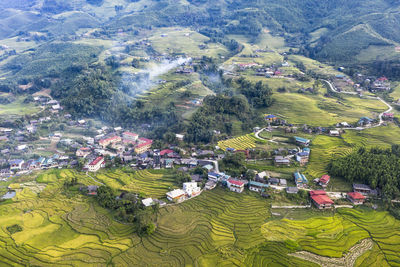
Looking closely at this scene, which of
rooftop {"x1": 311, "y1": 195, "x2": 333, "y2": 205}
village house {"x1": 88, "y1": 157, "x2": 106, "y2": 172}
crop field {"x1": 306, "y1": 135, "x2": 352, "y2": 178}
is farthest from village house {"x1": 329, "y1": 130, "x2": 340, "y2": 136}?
village house {"x1": 88, "y1": 157, "x2": 106, "y2": 172}

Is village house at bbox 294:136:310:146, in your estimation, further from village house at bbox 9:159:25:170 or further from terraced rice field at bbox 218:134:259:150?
village house at bbox 9:159:25:170

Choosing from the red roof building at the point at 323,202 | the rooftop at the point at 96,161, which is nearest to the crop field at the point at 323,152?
the red roof building at the point at 323,202

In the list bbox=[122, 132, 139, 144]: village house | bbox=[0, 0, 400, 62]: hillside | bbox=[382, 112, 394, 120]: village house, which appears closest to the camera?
bbox=[382, 112, 394, 120]: village house

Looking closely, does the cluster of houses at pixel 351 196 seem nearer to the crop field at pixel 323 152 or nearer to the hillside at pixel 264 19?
the crop field at pixel 323 152

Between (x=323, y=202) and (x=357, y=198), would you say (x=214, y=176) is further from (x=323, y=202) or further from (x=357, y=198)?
(x=357, y=198)

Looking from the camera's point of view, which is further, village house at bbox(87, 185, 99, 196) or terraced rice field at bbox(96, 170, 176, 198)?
→ terraced rice field at bbox(96, 170, 176, 198)

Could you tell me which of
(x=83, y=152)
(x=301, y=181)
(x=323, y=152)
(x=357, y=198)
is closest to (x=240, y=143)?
(x=323, y=152)

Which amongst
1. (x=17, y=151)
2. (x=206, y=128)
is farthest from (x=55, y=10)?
(x=206, y=128)
